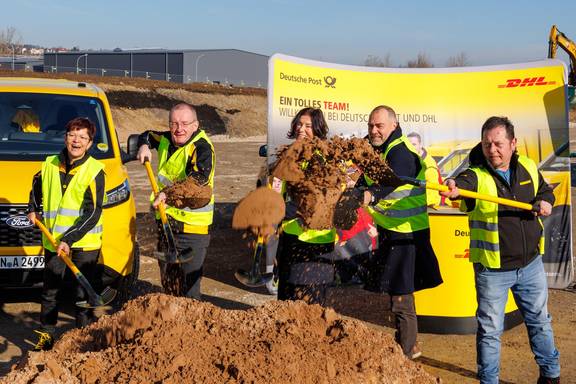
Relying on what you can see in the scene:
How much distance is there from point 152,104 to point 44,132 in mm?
33976

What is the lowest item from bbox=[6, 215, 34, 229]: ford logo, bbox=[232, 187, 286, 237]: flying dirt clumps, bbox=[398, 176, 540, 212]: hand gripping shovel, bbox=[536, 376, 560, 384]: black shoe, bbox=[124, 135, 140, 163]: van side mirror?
bbox=[536, 376, 560, 384]: black shoe

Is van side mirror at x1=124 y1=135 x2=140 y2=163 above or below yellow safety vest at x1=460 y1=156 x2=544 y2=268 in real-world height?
above

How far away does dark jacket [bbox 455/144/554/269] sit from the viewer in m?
5.02

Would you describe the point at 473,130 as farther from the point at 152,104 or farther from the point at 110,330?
the point at 152,104

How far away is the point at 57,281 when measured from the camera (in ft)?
19.2

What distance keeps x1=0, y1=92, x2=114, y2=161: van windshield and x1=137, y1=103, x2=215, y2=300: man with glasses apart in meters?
1.76

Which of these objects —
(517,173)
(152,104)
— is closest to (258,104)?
(152,104)

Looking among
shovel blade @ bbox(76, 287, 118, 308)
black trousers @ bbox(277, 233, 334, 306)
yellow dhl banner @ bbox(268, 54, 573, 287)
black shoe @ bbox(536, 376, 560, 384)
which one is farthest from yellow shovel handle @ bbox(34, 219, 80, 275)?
black shoe @ bbox(536, 376, 560, 384)

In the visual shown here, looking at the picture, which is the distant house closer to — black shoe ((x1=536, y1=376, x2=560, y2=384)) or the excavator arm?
the excavator arm

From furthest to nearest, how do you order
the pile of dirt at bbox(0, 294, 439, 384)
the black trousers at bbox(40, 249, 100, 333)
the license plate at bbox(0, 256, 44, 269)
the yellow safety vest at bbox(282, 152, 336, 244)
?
the license plate at bbox(0, 256, 44, 269) < the black trousers at bbox(40, 249, 100, 333) < the yellow safety vest at bbox(282, 152, 336, 244) < the pile of dirt at bbox(0, 294, 439, 384)

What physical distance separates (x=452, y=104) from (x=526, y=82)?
2.54 ft

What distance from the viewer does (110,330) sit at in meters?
4.19

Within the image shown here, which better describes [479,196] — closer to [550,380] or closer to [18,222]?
[550,380]

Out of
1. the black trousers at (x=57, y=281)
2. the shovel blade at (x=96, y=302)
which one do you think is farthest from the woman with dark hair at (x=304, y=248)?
the black trousers at (x=57, y=281)
